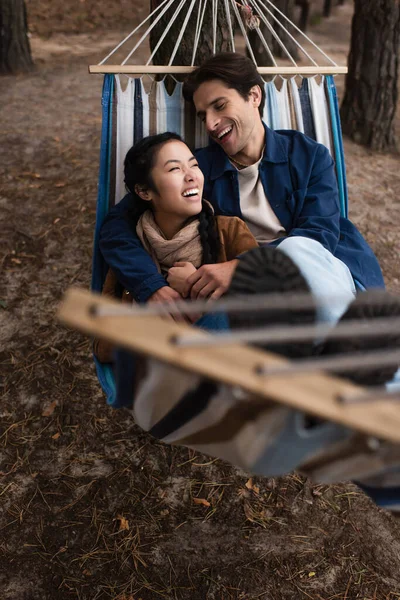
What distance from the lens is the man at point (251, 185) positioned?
1.95 metres

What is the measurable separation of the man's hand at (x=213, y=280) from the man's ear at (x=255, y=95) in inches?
28.0

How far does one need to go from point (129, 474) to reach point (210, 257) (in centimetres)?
90

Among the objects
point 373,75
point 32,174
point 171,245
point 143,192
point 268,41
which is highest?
point 143,192

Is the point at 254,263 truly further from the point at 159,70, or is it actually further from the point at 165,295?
the point at 159,70

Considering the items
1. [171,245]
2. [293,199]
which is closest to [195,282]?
[171,245]

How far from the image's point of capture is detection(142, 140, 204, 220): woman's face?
188 centimetres

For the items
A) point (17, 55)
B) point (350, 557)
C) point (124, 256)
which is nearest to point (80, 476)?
point (124, 256)

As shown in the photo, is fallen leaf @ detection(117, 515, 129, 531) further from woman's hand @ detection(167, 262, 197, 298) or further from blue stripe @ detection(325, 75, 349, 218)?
blue stripe @ detection(325, 75, 349, 218)

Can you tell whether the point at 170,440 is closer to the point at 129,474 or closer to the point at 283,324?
the point at 283,324

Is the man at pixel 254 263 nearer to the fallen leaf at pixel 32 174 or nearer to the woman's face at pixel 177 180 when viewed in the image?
the woman's face at pixel 177 180

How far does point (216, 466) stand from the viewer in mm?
2225

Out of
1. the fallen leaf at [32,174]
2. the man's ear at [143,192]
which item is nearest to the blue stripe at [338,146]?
the man's ear at [143,192]

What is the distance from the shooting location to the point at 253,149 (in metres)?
2.16

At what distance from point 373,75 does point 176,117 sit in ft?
8.29
